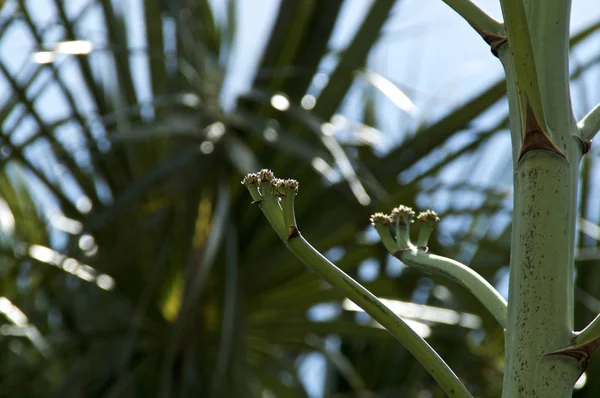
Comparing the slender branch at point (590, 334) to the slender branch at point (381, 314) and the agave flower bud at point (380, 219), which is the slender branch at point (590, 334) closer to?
the slender branch at point (381, 314)

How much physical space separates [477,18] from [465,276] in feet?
0.59

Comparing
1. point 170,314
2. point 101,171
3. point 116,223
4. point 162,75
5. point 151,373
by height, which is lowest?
point 151,373

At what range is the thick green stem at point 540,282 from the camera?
0.53 meters

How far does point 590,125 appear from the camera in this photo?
0.62 metres

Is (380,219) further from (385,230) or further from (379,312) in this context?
(379,312)

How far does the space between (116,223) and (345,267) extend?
0.43 meters

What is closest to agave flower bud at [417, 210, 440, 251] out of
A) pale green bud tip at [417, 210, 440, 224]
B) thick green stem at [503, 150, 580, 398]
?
pale green bud tip at [417, 210, 440, 224]

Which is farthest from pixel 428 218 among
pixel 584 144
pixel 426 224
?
pixel 584 144

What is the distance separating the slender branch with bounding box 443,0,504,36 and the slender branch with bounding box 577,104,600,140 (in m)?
0.08

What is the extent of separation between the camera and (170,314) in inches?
65.6

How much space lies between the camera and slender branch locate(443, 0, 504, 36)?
0.63 m

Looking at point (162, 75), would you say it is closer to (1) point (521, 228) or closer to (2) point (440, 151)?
(2) point (440, 151)

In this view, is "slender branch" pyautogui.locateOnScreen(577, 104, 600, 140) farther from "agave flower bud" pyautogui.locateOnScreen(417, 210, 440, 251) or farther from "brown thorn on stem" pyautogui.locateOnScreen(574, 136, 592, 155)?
A: "agave flower bud" pyautogui.locateOnScreen(417, 210, 440, 251)

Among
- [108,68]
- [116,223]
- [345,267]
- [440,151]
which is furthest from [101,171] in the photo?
[440,151]
